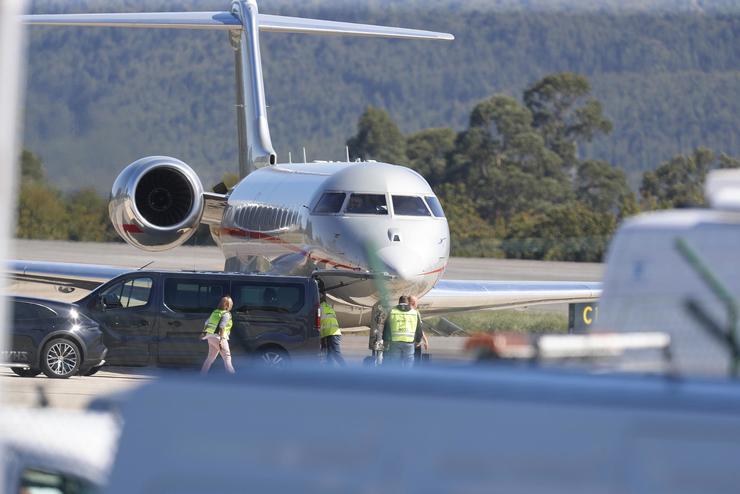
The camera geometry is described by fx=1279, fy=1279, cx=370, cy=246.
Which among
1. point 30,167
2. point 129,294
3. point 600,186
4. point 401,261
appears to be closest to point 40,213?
point 30,167

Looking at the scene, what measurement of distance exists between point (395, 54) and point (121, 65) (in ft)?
169

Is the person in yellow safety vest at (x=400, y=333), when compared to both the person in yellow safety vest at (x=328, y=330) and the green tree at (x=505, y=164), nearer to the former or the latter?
the person in yellow safety vest at (x=328, y=330)

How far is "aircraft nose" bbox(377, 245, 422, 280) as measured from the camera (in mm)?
15289

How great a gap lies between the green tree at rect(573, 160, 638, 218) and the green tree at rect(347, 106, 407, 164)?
11.0 meters

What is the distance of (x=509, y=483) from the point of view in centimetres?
222

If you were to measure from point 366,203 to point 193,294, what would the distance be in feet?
8.24

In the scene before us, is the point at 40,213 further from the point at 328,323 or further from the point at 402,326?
the point at 402,326

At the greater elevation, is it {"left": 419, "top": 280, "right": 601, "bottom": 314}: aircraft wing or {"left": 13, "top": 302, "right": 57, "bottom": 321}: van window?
{"left": 13, "top": 302, "right": 57, "bottom": 321}: van window

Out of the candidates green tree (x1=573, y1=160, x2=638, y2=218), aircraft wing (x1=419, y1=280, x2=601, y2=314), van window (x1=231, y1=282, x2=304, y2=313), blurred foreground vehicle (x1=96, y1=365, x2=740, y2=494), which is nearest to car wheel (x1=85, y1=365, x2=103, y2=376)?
van window (x1=231, y1=282, x2=304, y2=313)

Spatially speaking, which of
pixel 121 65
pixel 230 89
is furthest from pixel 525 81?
pixel 121 65

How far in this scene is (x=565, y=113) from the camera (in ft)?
268

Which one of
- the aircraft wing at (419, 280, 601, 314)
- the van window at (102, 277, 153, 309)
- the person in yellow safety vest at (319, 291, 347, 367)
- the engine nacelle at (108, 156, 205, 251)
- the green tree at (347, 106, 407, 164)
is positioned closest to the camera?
the person in yellow safety vest at (319, 291, 347, 367)

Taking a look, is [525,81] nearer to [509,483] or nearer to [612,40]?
[612,40]

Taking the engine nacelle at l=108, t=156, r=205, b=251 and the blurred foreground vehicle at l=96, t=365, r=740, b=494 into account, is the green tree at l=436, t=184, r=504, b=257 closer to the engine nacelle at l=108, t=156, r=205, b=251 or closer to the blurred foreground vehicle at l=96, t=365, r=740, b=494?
the engine nacelle at l=108, t=156, r=205, b=251
